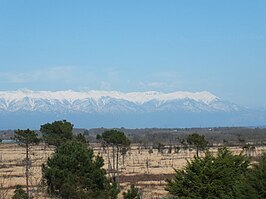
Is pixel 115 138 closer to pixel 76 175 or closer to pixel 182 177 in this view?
pixel 76 175

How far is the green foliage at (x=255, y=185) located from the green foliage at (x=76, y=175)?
8292mm

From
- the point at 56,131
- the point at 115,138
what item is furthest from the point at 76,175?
the point at 115,138

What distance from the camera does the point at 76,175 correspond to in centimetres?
1920

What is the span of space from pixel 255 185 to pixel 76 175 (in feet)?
30.3

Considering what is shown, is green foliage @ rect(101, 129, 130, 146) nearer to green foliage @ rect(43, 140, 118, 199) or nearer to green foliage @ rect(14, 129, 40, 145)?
green foliage @ rect(14, 129, 40, 145)

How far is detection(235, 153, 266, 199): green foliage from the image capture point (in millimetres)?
11914

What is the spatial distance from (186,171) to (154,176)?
32.2 metres

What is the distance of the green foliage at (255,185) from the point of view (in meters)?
11.9

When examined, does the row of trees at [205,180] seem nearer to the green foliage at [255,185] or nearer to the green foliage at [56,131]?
the green foliage at [255,185]

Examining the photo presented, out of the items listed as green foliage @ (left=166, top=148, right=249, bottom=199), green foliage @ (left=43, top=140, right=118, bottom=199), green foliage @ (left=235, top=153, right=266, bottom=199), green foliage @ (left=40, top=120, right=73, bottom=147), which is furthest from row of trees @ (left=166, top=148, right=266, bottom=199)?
green foliage @ (left=40, top=120, right=73, bottom=147)

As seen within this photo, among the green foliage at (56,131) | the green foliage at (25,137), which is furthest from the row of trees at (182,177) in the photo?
the green foliage at (25,137)

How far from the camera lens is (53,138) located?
32.0 meters

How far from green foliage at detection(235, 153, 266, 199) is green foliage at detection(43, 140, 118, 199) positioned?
829cm

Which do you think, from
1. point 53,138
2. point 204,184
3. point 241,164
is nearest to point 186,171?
point 204,184
